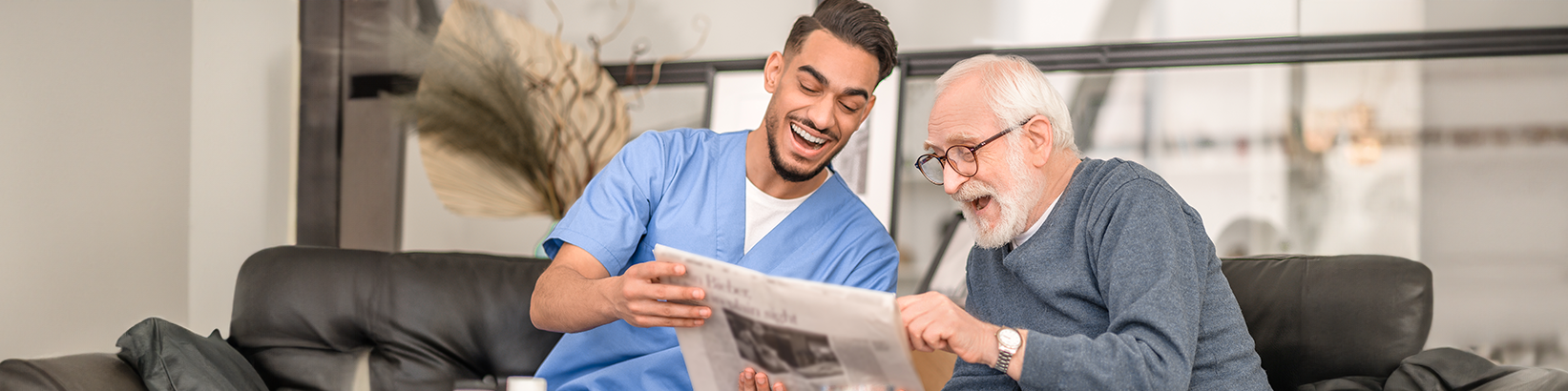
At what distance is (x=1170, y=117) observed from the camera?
2.74 meters

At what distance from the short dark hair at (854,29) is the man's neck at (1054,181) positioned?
373 millimetres

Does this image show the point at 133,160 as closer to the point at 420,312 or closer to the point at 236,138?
the point at 236,138

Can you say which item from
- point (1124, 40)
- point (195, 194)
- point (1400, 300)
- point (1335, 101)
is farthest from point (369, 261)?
point (1335, 101)

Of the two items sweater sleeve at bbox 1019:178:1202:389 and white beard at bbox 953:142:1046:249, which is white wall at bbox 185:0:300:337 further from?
sweater sleeve at bbox 1019:178:1202:389

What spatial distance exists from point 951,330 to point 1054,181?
14.8 inches

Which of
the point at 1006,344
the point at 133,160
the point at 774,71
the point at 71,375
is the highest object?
the point at 774,71

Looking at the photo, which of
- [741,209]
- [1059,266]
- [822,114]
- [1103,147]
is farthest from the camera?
[1103,147]

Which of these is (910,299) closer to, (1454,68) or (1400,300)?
(1400,300)

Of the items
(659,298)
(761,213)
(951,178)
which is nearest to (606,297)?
(659,298)

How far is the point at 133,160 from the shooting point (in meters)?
2.41

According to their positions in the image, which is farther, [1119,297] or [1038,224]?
[1038,224]

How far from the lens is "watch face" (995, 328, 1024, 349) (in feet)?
3.52

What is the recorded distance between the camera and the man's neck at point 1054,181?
52.8 inches

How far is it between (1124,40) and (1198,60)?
0.21 meters
